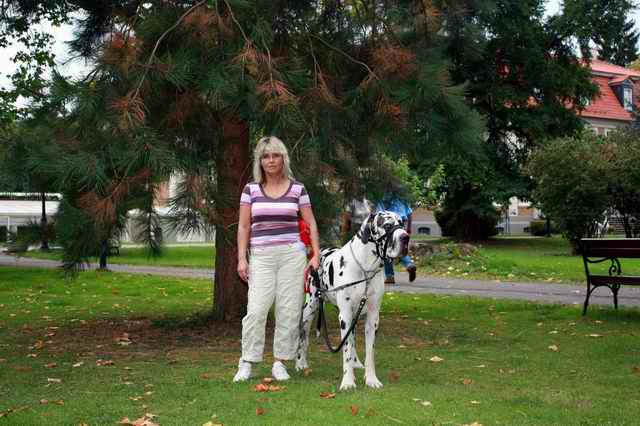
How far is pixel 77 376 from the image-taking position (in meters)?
6.88

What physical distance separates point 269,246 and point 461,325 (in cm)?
443

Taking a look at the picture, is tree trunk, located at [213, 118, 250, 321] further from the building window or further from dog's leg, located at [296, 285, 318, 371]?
the building window

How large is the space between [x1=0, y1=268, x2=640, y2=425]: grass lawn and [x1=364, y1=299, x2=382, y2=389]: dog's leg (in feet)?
0.47

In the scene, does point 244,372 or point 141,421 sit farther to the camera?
point 244,372

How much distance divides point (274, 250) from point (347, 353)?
958 millimetres

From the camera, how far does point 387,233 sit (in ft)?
19.4

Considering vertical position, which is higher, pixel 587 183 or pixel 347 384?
pixel 587 183

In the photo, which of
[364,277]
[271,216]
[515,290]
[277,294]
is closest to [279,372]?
[277,294]

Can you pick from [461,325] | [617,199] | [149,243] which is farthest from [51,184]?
[617,199]

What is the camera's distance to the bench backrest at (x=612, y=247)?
32.3ft

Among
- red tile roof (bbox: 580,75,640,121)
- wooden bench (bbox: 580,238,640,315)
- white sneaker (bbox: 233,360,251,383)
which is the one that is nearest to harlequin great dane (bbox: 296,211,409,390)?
white sneaker (bbox: 233,360,251,383)

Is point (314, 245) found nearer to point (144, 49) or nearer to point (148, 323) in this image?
point (144, 49)

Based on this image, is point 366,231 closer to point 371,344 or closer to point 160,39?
point 371,344

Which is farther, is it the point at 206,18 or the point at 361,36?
the point at 361,36
